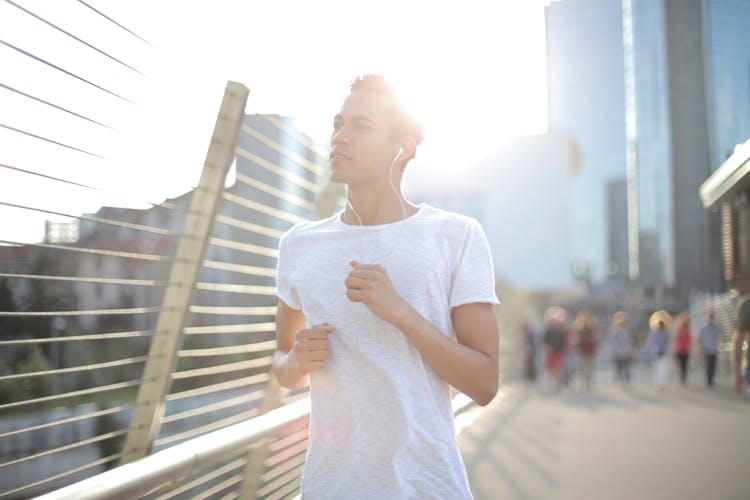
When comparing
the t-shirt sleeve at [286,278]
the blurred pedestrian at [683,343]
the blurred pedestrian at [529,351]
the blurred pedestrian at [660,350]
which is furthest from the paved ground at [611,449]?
the blurred pedestrian at [529,351]

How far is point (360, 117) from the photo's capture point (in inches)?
77.1

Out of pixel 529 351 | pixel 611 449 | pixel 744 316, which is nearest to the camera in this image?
pixel 744 316

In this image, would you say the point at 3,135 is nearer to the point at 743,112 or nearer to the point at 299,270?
the point at 299,270

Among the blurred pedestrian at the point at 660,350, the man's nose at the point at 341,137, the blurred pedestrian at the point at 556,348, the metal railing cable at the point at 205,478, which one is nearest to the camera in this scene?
the man's nose at the point at 341,137

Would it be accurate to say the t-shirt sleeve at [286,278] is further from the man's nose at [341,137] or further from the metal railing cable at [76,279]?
the metal railing cable at [76,279]

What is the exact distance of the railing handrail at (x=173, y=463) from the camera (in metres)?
1.84

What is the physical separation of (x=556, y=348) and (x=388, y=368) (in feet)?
53.1

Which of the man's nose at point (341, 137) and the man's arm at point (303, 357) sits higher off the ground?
the man's nose at point (341, 137)

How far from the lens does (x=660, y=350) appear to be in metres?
16.5

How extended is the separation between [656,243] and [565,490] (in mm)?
100482

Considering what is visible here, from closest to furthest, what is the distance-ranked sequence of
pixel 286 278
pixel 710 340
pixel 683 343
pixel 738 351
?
pixel 286 278, pixel 738 351, pixel 710 340, pixel 683 343

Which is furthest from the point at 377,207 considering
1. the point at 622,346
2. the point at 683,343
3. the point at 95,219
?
the point at 622,346

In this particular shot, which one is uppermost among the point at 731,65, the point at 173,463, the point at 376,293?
→ the point at 731,65

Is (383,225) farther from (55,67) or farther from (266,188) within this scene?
(266,188)
